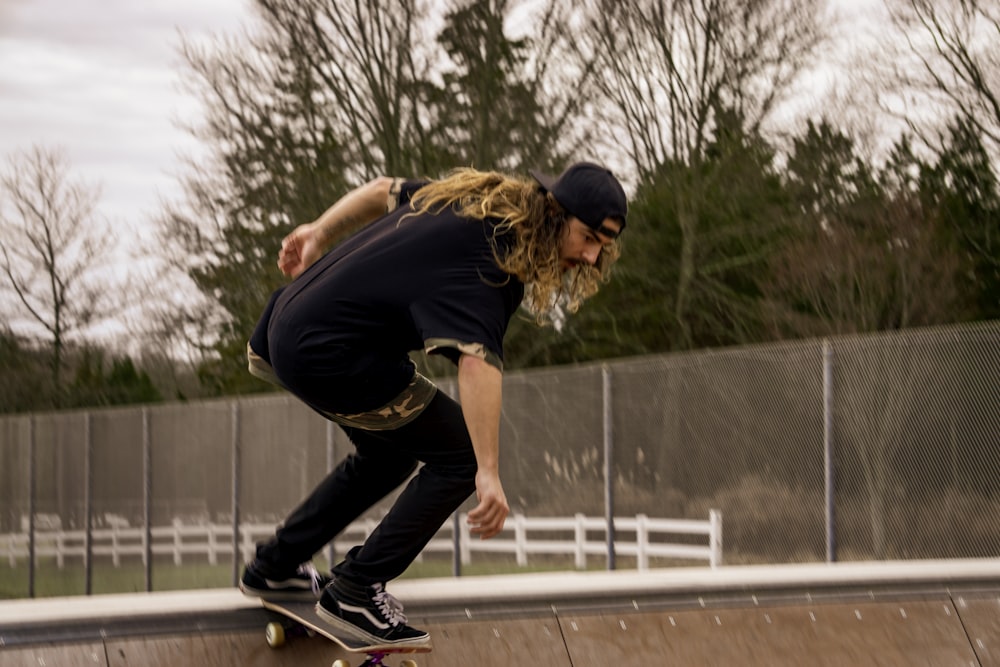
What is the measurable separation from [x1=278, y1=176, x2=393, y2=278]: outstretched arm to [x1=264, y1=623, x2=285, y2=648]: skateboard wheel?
1.16 meters

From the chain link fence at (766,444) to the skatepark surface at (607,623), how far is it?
16.7 feet

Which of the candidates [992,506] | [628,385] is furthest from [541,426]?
[992,506]

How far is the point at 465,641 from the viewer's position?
4.25 metres

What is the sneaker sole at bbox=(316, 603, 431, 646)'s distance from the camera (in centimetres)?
376

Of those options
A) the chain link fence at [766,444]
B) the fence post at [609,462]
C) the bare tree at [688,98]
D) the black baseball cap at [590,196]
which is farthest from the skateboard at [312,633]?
the bare tree at [688,98]

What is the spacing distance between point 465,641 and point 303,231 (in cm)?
151

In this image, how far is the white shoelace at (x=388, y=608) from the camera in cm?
381

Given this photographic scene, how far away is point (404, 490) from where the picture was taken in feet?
12.2

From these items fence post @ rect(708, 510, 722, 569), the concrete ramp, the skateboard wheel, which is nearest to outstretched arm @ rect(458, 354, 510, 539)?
the skateboard wheel

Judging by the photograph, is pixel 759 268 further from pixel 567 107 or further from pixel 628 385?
pixel 628 385

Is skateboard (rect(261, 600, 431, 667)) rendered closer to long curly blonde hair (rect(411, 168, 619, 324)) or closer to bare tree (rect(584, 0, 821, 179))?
long curly blonde hair (rect(411, 168, 619, 324))

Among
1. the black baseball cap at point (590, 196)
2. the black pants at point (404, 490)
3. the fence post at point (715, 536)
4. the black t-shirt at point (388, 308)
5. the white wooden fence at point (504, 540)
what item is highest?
the black baseball cap at point (590, 196)

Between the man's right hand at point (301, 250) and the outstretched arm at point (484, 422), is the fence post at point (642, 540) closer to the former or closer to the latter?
the man's right hand at point (301, 250)

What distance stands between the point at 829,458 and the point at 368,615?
22.7 ft
